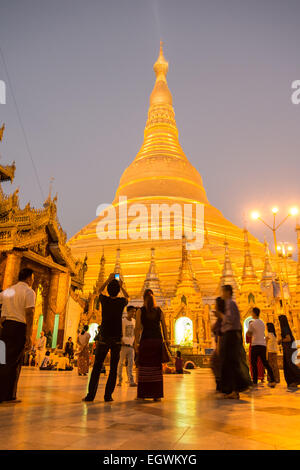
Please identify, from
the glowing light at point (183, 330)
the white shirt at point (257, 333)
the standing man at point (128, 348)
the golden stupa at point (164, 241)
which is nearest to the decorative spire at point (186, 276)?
the golden stupa at point (164, 241)

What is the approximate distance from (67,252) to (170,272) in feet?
42.5

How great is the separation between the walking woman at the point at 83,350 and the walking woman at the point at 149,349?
530cm

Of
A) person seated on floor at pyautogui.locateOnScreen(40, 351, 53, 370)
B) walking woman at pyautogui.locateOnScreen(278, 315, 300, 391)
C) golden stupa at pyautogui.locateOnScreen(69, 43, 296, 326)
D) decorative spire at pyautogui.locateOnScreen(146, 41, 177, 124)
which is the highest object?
decorative spire at pyautogui.locateOnScreen(146, 41, 177, 124)

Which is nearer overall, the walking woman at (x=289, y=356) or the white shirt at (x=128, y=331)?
the walking woman at (x=289, y=356)

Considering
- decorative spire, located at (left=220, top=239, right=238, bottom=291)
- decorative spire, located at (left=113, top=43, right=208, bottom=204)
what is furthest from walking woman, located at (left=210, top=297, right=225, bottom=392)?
decorative spire, located at (left=113, top=43, right=208, bottom=204)

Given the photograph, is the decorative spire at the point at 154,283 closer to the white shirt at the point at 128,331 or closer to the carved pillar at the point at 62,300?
the carved pillar at the point at 62,300

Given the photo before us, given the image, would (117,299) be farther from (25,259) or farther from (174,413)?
(25,259)

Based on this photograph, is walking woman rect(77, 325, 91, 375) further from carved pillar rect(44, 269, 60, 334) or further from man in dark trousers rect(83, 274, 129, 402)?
man in dark trousers rect(83, 274, 129, 402)

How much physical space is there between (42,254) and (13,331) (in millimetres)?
10466

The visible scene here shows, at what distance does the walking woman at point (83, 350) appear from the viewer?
9.70 metres

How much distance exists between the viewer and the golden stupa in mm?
26234

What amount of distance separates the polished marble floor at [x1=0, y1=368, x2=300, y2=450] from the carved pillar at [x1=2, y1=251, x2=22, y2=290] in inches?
328

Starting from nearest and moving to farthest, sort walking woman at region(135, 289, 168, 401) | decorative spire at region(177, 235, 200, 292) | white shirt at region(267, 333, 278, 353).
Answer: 1. walking woman at region(135, 289, 168, 401)
2. white shirt at region(267, 333, 278, 353)
3. decorative spire at region(177, 235, 200, 292)

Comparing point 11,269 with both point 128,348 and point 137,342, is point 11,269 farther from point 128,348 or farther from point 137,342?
point 137,342
